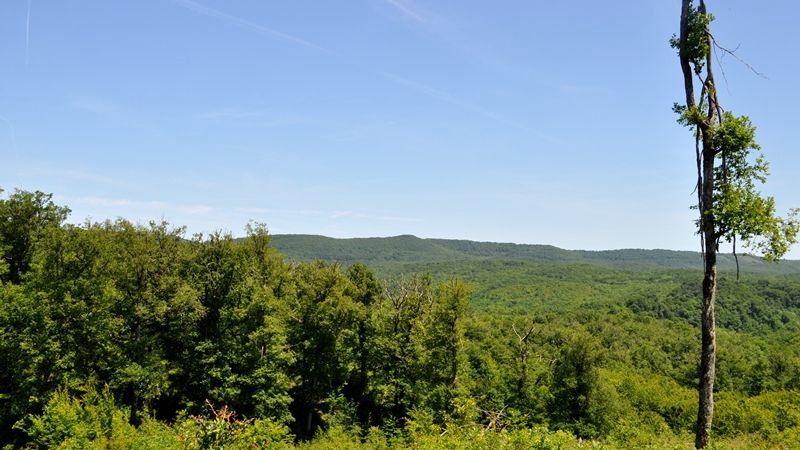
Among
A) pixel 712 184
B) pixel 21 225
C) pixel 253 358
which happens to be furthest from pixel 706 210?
pixel 21 225

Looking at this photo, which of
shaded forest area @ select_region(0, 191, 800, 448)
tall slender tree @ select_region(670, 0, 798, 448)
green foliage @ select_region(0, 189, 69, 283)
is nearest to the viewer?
tall slender tree @ select_region(670, 0, 798, 448)

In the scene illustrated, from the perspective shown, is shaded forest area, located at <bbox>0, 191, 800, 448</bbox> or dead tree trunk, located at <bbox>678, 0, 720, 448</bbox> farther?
shaded forest area, located at <bbox>0, 191, 800, 448</bbox>

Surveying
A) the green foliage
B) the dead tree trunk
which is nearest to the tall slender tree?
the dead tree trunk

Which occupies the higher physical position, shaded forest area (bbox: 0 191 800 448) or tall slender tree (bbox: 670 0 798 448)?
tall slender tree (bbox: 670 0 798 448)

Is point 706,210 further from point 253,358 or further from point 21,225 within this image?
point 21,225

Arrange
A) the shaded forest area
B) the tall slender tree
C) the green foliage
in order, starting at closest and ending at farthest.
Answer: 1. the tall slender tree
2. the shaded forest area
3. the green foliage

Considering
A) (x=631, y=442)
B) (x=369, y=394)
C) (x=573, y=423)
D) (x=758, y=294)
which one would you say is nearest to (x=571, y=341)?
(x=573, y=423)

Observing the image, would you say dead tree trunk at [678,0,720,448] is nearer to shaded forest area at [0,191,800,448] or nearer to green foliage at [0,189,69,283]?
shaded forest area at [0,191,800,448]

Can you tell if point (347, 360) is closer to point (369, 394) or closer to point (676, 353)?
point (369, 394)

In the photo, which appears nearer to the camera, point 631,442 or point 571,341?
point 631,442

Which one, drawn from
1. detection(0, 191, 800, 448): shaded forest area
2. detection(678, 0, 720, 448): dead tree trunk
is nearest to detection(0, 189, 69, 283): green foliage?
detection(0, 191, 800, 448): shaded forest area

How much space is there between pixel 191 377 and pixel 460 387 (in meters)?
18.0

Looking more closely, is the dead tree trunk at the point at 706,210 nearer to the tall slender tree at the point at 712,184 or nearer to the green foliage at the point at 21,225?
the tall slender tree at the point at 712,184

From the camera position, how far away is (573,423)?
39.8 m
